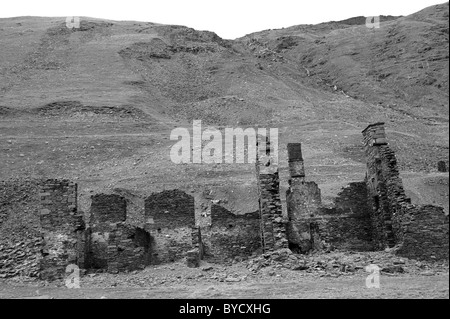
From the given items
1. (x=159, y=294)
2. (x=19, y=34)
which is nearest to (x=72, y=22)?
(x=19, y=34)

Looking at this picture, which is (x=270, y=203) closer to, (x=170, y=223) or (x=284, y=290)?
(x=170, y=223)

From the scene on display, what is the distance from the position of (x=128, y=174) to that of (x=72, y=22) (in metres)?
63.7

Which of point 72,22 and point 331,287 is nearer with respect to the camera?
point 331,287

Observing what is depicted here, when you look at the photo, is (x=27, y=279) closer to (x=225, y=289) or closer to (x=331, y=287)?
(x=225, y=289)

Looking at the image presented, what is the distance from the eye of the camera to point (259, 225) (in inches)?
944

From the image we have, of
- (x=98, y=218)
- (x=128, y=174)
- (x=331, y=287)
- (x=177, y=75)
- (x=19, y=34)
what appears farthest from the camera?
(x=19, y=34)

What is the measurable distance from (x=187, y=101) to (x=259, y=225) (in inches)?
1943

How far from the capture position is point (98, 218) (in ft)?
76.4

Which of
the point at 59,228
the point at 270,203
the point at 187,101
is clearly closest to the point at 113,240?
the point at 59,228

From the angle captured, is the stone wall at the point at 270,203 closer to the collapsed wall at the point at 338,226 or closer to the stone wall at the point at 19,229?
the collapsed wall at the point at 338,226

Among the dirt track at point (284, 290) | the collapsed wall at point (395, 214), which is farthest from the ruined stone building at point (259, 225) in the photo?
the dirt track at point (284, 290)

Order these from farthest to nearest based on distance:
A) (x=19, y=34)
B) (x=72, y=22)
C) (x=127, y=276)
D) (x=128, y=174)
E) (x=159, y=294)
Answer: (x=72, y=22) < (x=19, y=34) < (x=128, y=174) < (x=127, y=276) < (x=159, y=294)

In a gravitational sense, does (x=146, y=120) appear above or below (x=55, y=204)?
above

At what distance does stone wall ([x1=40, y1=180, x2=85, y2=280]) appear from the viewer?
19.6 metres
